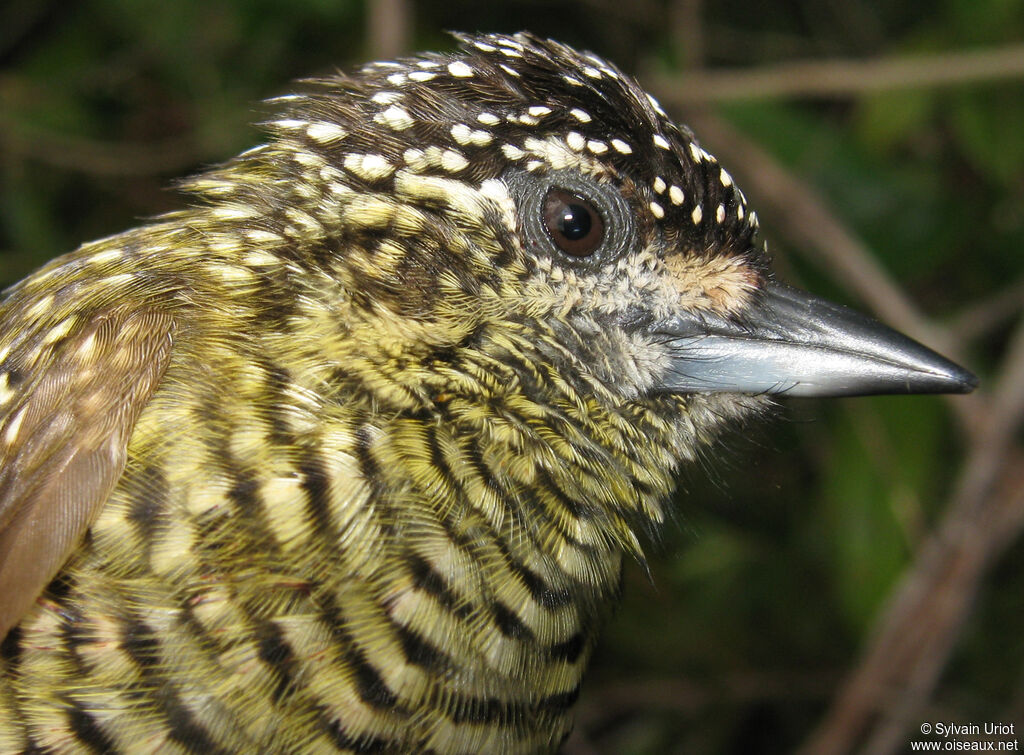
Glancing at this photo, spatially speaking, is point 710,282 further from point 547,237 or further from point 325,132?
point 325,132

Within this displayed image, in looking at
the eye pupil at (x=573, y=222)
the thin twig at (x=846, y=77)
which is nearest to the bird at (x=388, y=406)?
the eye pupil at (x=573, y=222)

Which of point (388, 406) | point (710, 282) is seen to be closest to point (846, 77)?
point (710, 282)

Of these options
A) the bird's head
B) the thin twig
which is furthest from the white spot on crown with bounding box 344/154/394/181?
the thin twig

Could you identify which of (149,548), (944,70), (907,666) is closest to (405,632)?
(149,548)

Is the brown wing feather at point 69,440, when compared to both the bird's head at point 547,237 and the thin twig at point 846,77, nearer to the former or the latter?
the bird's head at point 547,237

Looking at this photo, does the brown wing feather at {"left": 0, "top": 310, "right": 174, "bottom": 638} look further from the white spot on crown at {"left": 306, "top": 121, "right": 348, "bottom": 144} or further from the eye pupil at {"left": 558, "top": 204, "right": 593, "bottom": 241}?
the eye pupil at {"left": 558, "top": 204, "right": 593, "bottom": 241}

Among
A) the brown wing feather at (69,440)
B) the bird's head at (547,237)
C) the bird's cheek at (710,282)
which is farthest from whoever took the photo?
the bird's cheek at (710,282)
